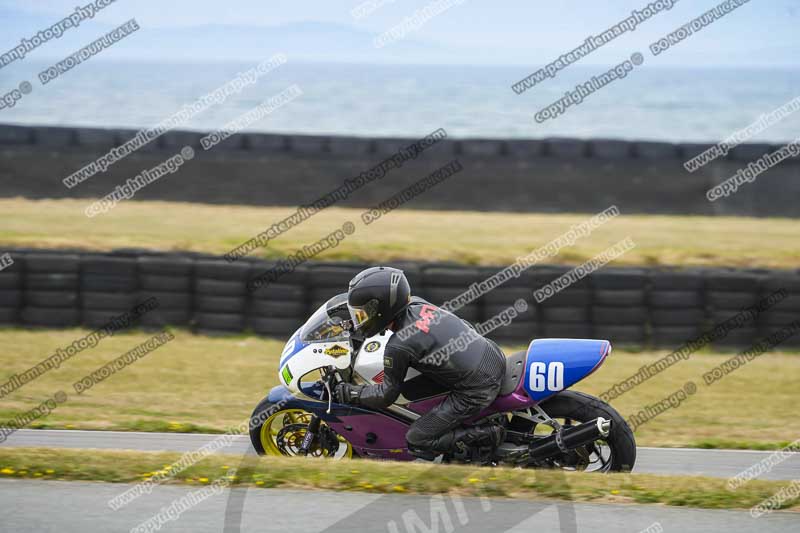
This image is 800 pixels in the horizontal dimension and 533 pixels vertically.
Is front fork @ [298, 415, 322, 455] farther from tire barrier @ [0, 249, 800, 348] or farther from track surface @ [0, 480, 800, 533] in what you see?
tire barrier @ [0, 249, 800, 348]

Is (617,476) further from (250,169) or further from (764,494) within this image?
(250,169)

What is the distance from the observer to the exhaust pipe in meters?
6.16

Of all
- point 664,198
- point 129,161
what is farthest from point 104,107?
point 664,198

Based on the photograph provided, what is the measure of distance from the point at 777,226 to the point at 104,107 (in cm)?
4093

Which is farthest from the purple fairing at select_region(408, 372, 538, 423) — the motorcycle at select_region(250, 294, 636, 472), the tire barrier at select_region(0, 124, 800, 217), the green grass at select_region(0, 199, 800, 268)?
the tire barrier at select_region(0, 124, 800, 217)

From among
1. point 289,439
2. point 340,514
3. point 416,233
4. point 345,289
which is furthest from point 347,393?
point 416,233

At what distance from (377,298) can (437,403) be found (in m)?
0.87

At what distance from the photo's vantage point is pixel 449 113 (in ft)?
169

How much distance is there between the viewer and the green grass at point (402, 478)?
535 centimetres

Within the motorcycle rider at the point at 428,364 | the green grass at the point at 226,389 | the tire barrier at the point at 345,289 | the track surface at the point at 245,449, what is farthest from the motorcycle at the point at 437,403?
the tire barrier at the point at 345,289

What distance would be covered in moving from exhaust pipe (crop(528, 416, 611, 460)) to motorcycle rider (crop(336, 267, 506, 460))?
31 cm

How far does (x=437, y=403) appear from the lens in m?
6.55

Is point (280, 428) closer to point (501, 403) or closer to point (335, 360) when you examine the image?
point (335, 360)

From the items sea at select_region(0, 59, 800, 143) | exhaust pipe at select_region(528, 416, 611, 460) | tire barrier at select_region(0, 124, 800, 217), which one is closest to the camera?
exhaust pipe at select_region(528, 416, 611, 460)
